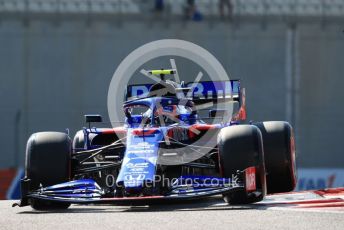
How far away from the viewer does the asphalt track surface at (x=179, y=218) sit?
28.0ft

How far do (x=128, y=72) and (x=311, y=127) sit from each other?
7024 mm

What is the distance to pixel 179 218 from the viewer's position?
918 cm

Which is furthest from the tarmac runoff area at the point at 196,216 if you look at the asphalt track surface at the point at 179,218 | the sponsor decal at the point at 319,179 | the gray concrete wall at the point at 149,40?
the gray concrete wall at the point at 149,40

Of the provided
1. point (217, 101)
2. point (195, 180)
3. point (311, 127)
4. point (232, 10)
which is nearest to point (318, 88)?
point (311, 127)

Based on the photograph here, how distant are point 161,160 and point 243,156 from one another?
103 centimetres

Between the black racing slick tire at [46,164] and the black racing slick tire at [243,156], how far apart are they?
6.28 feet

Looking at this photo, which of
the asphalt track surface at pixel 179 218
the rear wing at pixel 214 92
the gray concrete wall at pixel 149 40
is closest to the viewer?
the asphalt track surface at pixel 179 218

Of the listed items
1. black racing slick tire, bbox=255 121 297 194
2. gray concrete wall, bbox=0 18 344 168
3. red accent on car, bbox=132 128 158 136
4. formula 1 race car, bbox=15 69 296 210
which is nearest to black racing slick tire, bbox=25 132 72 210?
formula 1 race car, bbox=15 69 296 210

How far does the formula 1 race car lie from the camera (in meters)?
10.5

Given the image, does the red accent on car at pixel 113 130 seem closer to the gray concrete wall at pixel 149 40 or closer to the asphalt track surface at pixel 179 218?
the asphalt track surface at pixel 179 218

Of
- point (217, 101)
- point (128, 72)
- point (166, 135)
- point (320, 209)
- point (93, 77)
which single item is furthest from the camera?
point (93, 77)

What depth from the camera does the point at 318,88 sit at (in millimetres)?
33031

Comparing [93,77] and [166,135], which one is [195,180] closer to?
[166,135]

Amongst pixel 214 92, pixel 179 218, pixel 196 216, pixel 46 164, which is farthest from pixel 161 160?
pixel 214 92
